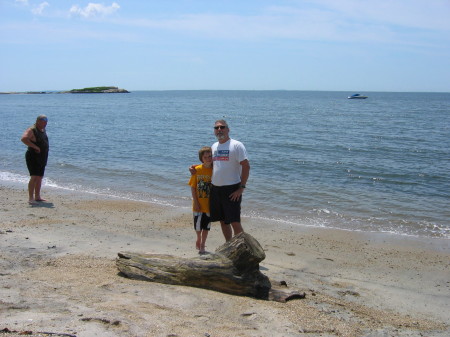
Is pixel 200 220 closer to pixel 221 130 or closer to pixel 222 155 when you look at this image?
pixel 222 155

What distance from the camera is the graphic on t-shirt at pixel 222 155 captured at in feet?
20.5

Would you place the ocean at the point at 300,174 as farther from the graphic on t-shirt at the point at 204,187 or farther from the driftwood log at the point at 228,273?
the driftwood log at the point at 228,273

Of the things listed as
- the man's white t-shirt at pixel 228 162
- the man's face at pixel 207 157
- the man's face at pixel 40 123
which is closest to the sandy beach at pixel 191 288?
the man's white t-shirt at pixel 228 162

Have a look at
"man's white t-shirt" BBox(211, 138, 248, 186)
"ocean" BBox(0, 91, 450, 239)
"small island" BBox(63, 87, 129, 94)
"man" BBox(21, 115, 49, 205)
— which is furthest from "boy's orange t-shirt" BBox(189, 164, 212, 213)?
"small island" BBox(63, 87, 129, 94)

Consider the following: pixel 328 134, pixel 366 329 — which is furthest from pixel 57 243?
pixel 328 134

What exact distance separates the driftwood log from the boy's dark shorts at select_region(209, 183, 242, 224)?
85cm

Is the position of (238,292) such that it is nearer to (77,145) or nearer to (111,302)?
(111,302)

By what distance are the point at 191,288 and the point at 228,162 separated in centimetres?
176

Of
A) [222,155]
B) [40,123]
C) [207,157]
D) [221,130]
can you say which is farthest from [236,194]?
[40,123]

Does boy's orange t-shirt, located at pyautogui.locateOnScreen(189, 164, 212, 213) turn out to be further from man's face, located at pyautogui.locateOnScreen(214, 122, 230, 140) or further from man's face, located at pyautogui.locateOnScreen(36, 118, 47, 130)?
man's face, located at pyautogui.locateOnScreen(36, 118, 47, 130)

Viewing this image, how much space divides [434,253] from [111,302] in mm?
6048

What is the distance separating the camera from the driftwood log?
533 centimetres

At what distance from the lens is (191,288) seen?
17.6 feet

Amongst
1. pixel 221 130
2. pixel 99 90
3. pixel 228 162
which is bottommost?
pixel 228 162
